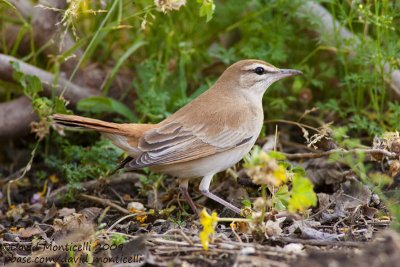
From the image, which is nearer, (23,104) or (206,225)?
(206,225)

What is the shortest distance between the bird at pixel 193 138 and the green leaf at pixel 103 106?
101cm

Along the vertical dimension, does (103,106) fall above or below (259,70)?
below

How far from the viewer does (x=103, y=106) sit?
7.09 meters

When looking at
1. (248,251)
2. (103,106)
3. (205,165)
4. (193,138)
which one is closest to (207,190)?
(205,165)

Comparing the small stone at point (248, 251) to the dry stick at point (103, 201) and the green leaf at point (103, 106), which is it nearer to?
the dry stick at point (103, 201)

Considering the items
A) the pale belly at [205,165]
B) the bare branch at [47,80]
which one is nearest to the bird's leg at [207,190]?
the pale belly at [205,165]

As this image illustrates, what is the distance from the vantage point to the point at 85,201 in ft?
21.6

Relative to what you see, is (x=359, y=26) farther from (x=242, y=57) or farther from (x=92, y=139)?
(x=92, y=139)

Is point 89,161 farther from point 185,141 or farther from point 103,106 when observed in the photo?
point 185,141

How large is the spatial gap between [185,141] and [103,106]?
153cm

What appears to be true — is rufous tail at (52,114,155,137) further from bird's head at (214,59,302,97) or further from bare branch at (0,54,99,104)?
bare branch at (0,54,99,104)

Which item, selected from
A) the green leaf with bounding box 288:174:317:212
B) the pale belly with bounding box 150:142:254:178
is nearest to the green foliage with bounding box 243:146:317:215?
the green leaf with bounding box 288:174:317:212

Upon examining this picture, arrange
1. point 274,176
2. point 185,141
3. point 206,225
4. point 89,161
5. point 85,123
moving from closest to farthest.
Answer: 1. point 274,176
2. point 206,225
3. point 85,123
4. point 185,141
5. point 89,161

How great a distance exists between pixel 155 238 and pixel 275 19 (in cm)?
344
